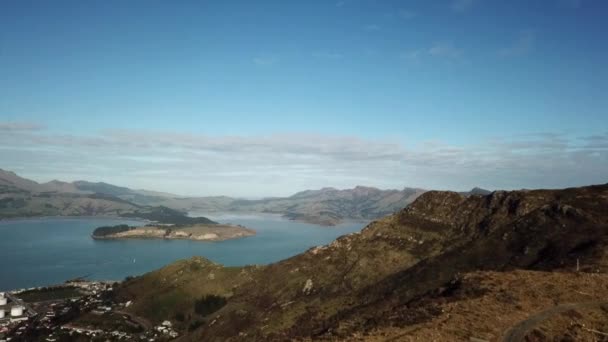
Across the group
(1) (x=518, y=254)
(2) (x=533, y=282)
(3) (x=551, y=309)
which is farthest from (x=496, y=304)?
(1) (x=518, y=254)

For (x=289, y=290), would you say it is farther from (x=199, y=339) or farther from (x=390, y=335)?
(x=390, y=335)

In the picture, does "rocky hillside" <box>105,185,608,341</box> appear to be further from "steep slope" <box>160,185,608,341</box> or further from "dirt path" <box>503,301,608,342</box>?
"dirt path" <box>503,301,608,342</box>

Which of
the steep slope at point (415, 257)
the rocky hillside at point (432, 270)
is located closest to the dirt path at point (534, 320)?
the rocky hillside at point (432, 270)

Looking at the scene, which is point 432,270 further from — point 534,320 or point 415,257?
point 534,320

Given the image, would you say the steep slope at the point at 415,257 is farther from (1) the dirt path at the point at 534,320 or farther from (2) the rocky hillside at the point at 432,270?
(1) the dirt path at the point at 534,320

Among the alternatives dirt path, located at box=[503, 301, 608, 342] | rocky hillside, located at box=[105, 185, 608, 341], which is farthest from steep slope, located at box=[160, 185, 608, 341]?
dirt path, located at box=[503, 301, 608, 342]
